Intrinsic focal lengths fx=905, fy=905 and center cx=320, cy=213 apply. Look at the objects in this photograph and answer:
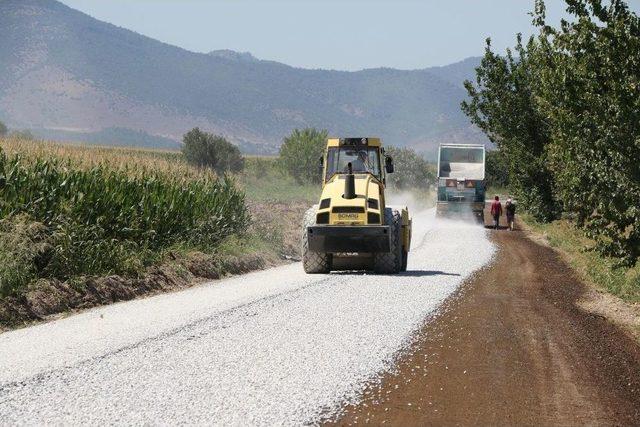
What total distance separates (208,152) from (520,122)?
117ft

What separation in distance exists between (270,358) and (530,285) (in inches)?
428

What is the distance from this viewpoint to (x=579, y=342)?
1295 cm

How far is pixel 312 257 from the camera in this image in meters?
21.0

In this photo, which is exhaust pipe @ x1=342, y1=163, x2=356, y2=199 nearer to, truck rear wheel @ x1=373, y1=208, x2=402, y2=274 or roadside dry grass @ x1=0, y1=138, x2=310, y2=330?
truck rear wheel @ x1=373, y1=208, x2=402, y2=274

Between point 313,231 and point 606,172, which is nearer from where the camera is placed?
point 606,172

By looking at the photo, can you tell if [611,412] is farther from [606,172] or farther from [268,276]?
[268,276]

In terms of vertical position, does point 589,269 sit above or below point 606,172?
below

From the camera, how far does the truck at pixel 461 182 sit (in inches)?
1721

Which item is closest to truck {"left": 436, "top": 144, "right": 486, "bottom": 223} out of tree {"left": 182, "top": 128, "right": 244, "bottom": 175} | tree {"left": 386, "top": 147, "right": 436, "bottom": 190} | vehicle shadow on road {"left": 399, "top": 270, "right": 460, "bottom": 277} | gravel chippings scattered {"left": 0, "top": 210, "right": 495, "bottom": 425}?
vehicle shadow on road {"left": 399, "top": 270, "right": 460, "bottom": 277}

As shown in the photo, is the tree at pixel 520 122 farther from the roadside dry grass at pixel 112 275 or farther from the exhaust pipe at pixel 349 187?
the exhaust pipe at pixel 349 187

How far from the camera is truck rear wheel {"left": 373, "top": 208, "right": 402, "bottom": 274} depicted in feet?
68.1

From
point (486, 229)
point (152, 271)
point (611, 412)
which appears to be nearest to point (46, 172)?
point (152, 271)

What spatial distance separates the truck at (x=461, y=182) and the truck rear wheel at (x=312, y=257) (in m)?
23.5

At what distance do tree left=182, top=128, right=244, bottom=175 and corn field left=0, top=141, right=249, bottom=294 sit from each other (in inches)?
1938
